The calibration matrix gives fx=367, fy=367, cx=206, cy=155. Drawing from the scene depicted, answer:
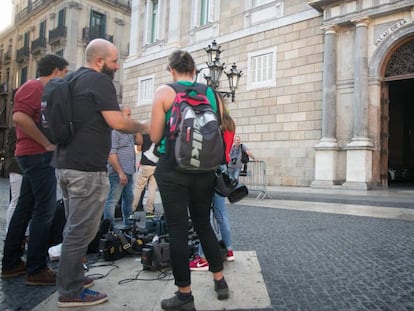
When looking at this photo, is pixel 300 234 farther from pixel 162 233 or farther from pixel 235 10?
pixel 235 10

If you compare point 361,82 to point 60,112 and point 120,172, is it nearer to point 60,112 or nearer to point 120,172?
point 120,172

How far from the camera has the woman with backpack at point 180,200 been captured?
249cm

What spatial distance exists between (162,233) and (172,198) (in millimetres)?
1582

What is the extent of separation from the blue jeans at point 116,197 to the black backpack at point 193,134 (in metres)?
2.81

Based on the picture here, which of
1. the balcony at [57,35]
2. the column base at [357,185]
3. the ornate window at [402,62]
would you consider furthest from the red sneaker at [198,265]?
the balcony at [57,35]

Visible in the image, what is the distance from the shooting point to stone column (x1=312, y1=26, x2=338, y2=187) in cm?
1234

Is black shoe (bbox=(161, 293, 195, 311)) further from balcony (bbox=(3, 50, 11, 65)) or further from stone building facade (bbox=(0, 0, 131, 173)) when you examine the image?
balcony (bbox=(3, 50, 11, 65))

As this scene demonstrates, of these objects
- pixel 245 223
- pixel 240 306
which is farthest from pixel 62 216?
pixel 245 223

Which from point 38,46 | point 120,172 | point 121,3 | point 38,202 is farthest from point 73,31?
point 38,202

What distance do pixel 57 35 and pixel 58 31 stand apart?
36 centimetres

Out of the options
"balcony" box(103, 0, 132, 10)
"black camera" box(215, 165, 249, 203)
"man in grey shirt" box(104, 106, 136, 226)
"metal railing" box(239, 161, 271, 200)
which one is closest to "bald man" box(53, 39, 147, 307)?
"black camera" box(215, 165, 249, 203)

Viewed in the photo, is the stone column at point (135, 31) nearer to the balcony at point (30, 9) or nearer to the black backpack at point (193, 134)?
the balcony at point (30, 9)

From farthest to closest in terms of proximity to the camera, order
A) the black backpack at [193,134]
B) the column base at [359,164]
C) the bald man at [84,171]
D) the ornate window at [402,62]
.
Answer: the ornate window at [402,62]
the column base at [359,164]
the bald man at [84,171]
the black backpack at [193,134]

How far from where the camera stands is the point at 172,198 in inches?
98.5
